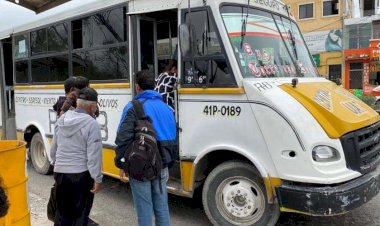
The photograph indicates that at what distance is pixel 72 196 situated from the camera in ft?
12.4

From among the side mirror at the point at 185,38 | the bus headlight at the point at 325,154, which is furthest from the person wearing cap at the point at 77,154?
the bus headlight at the point at 325,154

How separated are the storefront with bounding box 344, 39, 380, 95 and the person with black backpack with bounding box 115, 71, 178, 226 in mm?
28380

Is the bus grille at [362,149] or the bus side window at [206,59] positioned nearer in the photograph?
the bus grille at [362,149]

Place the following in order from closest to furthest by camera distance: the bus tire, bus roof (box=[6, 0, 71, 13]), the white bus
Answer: the white bus < the bus tire < bus roof (box=[6, 0, 71, 13])

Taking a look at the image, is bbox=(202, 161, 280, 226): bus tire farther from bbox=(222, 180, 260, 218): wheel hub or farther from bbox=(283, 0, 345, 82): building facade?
bbox=(283, 0, 345, 82): building facade

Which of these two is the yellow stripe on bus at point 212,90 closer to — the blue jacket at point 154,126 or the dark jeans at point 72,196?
the blue jacket at point 154,126

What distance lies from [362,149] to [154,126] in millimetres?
2093

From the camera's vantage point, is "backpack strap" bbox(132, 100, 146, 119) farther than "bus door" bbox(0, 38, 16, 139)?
No

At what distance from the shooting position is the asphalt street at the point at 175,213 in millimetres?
4762

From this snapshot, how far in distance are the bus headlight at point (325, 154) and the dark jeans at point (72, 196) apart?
211 centimetres

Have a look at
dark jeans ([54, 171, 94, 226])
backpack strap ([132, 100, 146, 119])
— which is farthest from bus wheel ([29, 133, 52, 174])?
backpack strap ([132, 100, 146, 119])

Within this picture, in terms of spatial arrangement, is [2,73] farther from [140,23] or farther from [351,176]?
[351,176]

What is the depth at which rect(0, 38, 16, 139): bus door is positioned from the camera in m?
8.34

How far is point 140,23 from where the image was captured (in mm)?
5320
